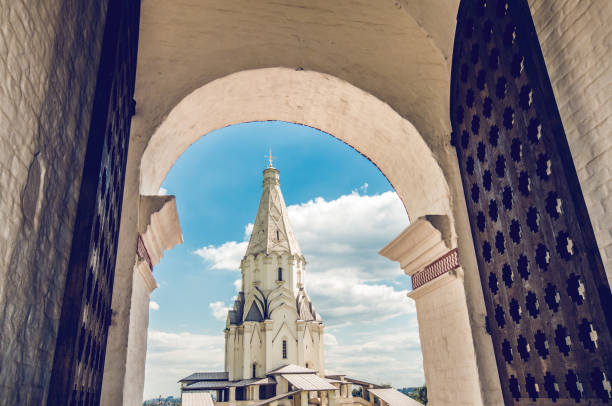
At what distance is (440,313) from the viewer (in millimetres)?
5371

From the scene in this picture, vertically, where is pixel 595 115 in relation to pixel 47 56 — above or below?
below

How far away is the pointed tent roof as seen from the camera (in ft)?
120

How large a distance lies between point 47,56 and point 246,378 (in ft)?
112

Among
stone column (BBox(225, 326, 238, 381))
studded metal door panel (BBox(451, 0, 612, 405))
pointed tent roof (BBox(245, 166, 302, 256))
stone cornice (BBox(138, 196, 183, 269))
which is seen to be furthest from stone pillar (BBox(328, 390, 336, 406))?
studded metal door panel (BBox(451, 0, 612, 405))

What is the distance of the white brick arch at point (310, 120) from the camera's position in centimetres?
536

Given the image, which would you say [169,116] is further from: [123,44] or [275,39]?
[275,39]

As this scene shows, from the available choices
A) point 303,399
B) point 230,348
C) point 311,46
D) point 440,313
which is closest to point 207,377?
point 230,348

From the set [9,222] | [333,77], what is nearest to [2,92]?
[9,222]

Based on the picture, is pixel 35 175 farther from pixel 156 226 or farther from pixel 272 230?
pixel 272 230

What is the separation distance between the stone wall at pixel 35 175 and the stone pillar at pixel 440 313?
363 centimetres

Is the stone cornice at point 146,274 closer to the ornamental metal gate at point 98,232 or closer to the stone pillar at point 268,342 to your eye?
the ornamental metal gate at point 98,232

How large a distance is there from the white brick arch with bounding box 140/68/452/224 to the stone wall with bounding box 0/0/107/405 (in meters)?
1.71

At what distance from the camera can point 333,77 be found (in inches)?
219

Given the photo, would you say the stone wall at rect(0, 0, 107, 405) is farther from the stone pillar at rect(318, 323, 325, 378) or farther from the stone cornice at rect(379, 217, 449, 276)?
the stone pillar at rect(318, 323, 325, 378)
